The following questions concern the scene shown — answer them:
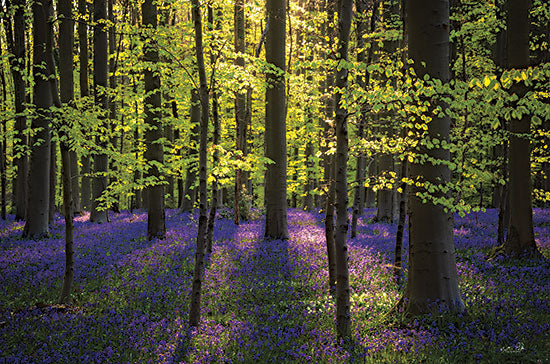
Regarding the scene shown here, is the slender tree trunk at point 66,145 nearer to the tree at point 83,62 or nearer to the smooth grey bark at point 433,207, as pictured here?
the tree at point 83,62

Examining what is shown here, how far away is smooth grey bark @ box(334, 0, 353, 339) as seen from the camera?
5648 mm

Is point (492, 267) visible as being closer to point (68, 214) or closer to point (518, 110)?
point (518, 110)

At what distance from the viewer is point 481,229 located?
1627 centimetres

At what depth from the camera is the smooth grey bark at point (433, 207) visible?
6.35 m

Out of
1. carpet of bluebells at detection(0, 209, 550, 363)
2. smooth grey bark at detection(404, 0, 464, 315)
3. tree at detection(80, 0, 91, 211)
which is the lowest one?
carpet of bluebells at detection(0, 209, 550, 363)

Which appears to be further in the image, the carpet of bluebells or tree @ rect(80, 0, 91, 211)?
tree @ rect(80, 0, 91, 211)

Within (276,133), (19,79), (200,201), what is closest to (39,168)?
(19,79)

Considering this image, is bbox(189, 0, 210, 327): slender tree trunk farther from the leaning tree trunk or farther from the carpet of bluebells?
the leaning tree trunk

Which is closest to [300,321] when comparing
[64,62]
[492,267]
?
[492,267]

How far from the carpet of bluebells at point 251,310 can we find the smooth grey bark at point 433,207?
0.39 m

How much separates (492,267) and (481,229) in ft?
23.5

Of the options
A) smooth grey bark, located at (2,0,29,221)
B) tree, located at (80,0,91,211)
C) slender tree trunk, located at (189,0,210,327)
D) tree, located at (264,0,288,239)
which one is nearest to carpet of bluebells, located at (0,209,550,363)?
slender tree trunk, located at (189,0,210,327)

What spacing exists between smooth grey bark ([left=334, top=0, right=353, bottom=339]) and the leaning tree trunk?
24.3 ft

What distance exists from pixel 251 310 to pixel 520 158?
8.89 m
